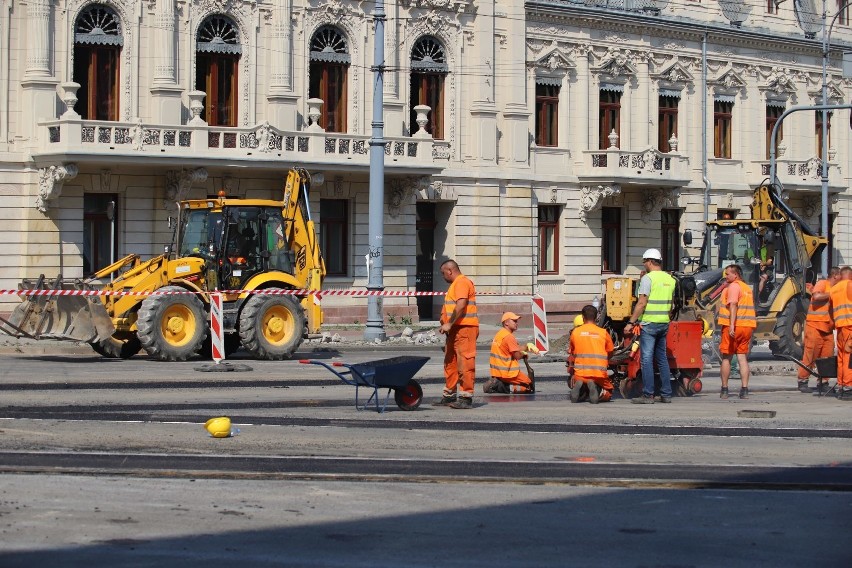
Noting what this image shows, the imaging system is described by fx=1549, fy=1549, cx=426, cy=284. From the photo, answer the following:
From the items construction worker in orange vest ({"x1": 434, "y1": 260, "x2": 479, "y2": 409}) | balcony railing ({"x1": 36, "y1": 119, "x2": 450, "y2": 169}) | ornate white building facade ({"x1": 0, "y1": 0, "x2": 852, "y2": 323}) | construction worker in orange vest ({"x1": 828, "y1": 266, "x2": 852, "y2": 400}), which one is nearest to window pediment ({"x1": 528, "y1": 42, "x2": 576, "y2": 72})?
ornate white building facade ({"x1": 0, "y1": 0, "x2": 852, "y2": 323})

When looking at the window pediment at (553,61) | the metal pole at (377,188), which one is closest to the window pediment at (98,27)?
the metal pole at (377,188)

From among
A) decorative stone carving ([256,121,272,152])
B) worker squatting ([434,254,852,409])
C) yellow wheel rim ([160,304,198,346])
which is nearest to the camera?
worker squatting ([434,254,852,409])

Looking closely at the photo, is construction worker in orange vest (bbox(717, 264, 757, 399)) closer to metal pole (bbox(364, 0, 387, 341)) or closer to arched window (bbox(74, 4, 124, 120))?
metal pole (bbox(364, 0, 387, 341))

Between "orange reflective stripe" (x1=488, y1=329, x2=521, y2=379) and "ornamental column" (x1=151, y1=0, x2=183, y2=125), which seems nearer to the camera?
"orange reflective stripe" (x1=488, y1=329, x2=521, y2=379)

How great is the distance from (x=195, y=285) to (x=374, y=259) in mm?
9375

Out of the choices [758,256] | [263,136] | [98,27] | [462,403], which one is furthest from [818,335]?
[98,27]

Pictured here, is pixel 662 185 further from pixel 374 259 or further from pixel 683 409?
pixel 683 409

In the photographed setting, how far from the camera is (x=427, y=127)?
148 ft

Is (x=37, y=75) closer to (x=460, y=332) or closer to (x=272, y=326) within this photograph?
(x=272, y=326)

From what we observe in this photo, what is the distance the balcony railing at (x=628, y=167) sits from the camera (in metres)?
48.5

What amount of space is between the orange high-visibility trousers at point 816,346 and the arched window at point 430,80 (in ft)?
77.1

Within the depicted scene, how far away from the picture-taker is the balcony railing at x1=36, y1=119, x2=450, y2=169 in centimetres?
3694

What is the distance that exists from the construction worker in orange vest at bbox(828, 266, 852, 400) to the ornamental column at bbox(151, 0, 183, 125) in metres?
21.7

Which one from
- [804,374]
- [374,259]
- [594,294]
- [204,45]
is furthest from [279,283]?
[594,294]
